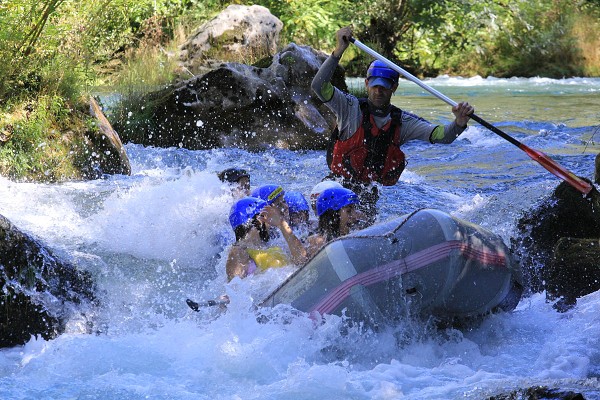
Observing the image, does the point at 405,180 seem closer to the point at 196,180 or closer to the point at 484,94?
the point at 196,180

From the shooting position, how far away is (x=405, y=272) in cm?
396

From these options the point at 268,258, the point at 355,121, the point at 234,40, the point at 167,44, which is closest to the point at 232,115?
the point at 234,40

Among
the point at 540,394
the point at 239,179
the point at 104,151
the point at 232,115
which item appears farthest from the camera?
the point at 232,115

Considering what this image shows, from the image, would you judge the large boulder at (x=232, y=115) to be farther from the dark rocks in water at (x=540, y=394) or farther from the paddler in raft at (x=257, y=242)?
the dark rocks in water at (x=540, y=394)

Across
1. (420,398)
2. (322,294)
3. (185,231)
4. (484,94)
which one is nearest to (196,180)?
(185,231)

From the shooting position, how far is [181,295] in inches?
214

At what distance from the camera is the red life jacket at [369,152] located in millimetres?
5824

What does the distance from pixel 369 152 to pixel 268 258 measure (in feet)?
3.80

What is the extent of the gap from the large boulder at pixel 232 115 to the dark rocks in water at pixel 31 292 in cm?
552

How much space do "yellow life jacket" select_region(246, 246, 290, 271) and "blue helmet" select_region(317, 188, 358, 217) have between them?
38 cm

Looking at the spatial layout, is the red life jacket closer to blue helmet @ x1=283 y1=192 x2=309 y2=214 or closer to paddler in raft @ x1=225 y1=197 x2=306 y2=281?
blue helmet @ x1=283 y1=192 x2=309 y2=214

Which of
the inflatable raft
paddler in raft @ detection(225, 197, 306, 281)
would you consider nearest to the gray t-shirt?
paddler in raft @ detection(225, 197, 306, 281)

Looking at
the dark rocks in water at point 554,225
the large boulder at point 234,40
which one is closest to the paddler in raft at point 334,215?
the dark rocks in water at point 554,225

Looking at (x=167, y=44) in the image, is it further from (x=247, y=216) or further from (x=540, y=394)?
(x=540, y=394)
